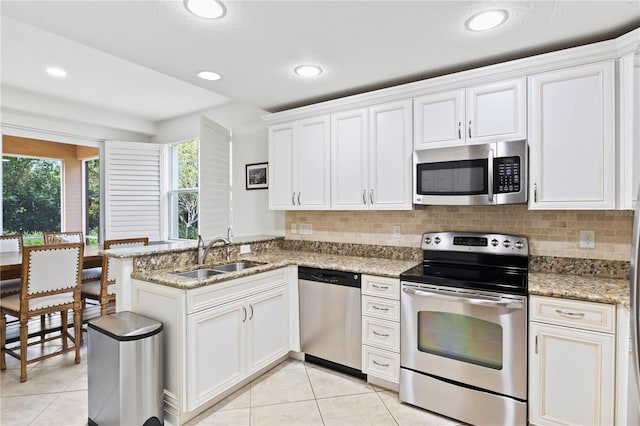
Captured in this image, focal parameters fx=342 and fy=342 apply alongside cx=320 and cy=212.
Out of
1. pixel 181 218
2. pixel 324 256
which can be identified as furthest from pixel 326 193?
pixel 181 218

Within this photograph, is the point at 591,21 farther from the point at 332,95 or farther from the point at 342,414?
the point at 342,414

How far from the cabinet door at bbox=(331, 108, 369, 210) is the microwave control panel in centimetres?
99

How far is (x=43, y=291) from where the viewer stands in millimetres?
2754

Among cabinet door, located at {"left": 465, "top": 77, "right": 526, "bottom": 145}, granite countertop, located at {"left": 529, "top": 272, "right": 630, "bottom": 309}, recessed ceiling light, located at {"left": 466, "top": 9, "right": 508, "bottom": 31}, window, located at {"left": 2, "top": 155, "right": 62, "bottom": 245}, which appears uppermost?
recessed ceiling light, located at {"left": 466, "top": 9, "right": 508, "bottom": 31}

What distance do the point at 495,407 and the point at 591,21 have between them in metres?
2.27

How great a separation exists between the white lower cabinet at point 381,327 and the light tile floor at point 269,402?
7.3 inches

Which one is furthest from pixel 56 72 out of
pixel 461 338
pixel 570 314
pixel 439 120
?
pixel 570 314

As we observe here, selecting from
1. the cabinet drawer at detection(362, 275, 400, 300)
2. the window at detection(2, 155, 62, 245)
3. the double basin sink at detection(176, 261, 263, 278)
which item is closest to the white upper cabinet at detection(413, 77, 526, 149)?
the cabinet drawer at detection(362, 275, 400, 300)

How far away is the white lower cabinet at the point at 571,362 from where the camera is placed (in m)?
1.76

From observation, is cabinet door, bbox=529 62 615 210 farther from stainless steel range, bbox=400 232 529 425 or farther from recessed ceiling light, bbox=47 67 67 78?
recessed ceiling light, bbox=47 67 67 78

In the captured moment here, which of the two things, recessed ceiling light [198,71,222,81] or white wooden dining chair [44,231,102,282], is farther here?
white wooden dining chair [44,231,102,282]

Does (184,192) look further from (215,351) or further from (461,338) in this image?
(461,338)

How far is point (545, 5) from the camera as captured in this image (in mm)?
1749

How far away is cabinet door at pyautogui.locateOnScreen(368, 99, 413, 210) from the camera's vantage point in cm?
270
